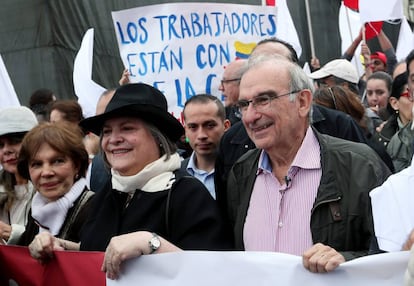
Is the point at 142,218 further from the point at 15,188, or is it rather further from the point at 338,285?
the point at 15,188

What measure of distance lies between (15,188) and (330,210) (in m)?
2.40

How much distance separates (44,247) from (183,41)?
3.81m

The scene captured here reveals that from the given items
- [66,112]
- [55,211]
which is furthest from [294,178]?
[66,112]

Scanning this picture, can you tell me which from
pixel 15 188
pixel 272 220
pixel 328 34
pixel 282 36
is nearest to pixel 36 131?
pixel 15 188

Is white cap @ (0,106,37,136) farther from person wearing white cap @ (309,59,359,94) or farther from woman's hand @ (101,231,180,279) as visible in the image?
person wearing white cap @ (309,59,359,94)

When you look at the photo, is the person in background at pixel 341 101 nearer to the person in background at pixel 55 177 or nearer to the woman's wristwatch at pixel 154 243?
the person in background at pixel 55 177

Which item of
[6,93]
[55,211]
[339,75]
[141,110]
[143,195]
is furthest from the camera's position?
[6,93]

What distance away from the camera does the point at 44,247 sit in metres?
4.00

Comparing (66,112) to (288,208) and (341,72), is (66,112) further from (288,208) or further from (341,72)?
(288,208)

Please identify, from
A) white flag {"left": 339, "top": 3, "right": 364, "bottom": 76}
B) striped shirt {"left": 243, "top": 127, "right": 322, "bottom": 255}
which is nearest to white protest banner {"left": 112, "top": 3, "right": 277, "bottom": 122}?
white flag {"left": 339, "top": 3, "right": 364, "bottom": 76}

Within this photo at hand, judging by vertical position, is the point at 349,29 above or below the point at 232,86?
above

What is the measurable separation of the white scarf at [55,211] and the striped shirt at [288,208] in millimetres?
1065

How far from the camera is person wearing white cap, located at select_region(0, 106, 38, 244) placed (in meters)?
5.10

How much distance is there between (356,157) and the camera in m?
3.60
